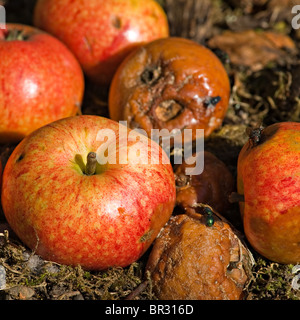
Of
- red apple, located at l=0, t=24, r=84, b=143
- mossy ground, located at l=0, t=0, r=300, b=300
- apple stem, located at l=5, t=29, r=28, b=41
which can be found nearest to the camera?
mossy ground, located at l=0, t=0, r=300, b=300

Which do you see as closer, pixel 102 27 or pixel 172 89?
pixel 172 89

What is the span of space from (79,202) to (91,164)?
0.66 feet

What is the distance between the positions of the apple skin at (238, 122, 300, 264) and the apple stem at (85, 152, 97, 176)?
0.73 metres

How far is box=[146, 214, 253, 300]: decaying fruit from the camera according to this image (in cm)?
192

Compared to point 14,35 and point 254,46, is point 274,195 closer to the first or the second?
point 254,46

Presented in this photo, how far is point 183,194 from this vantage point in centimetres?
230

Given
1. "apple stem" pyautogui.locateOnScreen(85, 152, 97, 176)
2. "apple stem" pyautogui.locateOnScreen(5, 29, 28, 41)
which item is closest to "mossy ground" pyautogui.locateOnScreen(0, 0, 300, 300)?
"apple stem" pyautogui.locateOnScreen(85, 152, 97, 176)

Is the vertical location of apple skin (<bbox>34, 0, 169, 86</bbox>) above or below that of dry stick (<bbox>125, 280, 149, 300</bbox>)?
above

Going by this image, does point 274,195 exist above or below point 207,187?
above

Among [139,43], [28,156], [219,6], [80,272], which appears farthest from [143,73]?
[219,6]

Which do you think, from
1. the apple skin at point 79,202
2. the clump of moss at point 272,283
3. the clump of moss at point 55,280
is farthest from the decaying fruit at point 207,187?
the clump of moss at point 55,280

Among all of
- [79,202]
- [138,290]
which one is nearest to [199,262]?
[138,290]

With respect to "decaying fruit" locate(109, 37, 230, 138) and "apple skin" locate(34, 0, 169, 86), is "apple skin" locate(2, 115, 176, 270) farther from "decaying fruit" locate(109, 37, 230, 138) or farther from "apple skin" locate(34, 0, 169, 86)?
"apple skin" locate(34, 0, 169, 86)

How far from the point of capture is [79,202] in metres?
1.85
